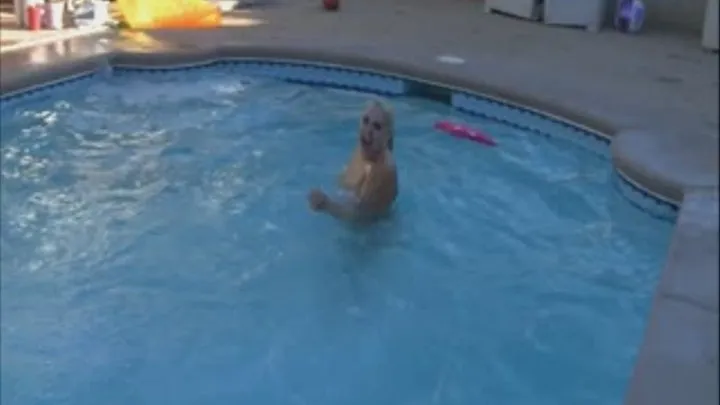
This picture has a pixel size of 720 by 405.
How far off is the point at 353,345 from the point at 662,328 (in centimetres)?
242

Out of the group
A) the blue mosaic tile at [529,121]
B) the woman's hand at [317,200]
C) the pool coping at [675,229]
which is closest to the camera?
the pool coping at [675,229]

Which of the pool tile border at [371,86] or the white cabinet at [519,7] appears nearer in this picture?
the pool tile border at [371,86]

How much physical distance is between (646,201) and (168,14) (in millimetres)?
4418

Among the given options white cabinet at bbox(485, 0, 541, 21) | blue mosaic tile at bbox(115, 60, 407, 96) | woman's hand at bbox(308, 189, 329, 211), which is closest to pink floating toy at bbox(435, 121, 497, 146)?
blue mosaic tile at bbox(115, 60, 407, 96)

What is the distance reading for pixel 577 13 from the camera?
8406mm

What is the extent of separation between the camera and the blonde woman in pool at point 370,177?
4484 mm

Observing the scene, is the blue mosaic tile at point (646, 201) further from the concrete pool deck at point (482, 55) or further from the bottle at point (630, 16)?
the bottle at point (630, 16)

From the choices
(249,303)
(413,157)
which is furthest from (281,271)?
(413,157)

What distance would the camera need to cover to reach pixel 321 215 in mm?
5188

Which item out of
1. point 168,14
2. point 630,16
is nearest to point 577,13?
point 630,16

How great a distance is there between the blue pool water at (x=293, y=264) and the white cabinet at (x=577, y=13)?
6.70ft

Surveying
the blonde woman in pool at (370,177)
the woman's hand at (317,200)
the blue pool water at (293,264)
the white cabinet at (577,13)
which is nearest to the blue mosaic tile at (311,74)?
the blue pool water at (293,264)

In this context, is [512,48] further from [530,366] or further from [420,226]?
[530,366]

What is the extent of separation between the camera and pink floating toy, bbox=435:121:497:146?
21.2ft
